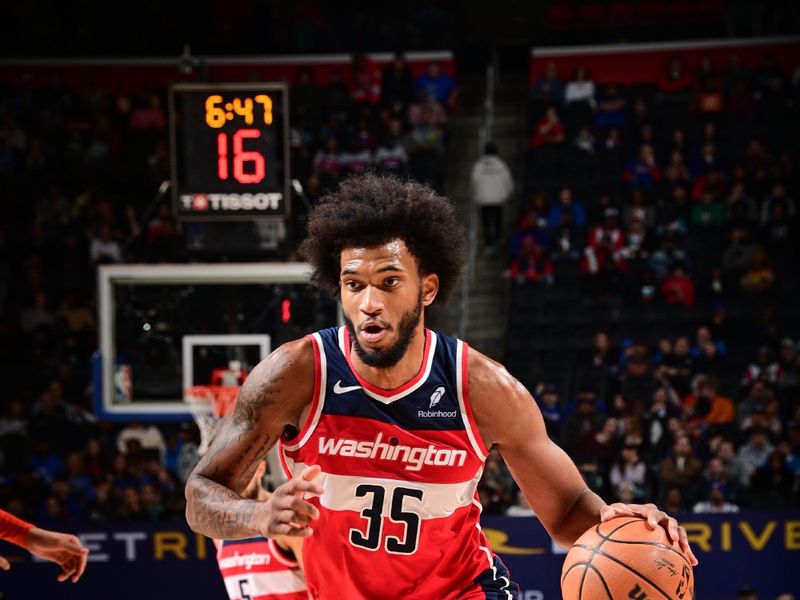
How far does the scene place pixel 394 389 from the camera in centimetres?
363

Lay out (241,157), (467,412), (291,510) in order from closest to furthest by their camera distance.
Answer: (291,510) → (467,412) → (241,157)

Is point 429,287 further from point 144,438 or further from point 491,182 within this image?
point 491,182

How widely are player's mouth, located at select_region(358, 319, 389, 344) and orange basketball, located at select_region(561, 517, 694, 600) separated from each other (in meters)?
0.93

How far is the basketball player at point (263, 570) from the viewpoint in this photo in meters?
5.15

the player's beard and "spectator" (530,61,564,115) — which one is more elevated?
"spectator" (530,61,564,115)

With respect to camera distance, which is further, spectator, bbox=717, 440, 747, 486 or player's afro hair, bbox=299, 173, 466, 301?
spectator, bbox=717, 440, 747, 486

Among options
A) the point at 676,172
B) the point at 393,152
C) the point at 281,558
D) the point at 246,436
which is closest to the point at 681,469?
the point at 676,172

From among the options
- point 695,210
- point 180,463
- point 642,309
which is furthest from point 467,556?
point 695,210

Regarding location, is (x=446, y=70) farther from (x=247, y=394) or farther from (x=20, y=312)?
(x=247, y=394)

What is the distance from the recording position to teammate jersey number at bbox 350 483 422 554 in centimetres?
358

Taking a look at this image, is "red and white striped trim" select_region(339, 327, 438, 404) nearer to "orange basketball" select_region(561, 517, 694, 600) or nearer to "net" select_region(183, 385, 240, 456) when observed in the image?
"orange basketball" select_region(561, 517, 694, 600)

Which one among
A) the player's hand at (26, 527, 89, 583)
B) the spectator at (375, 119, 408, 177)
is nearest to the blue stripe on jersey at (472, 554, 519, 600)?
the player's hand at (26, 527, 89, 583)

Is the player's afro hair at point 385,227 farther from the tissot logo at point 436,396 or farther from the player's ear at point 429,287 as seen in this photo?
the tissot logo at point 436,396

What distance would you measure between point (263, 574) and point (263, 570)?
2cm
